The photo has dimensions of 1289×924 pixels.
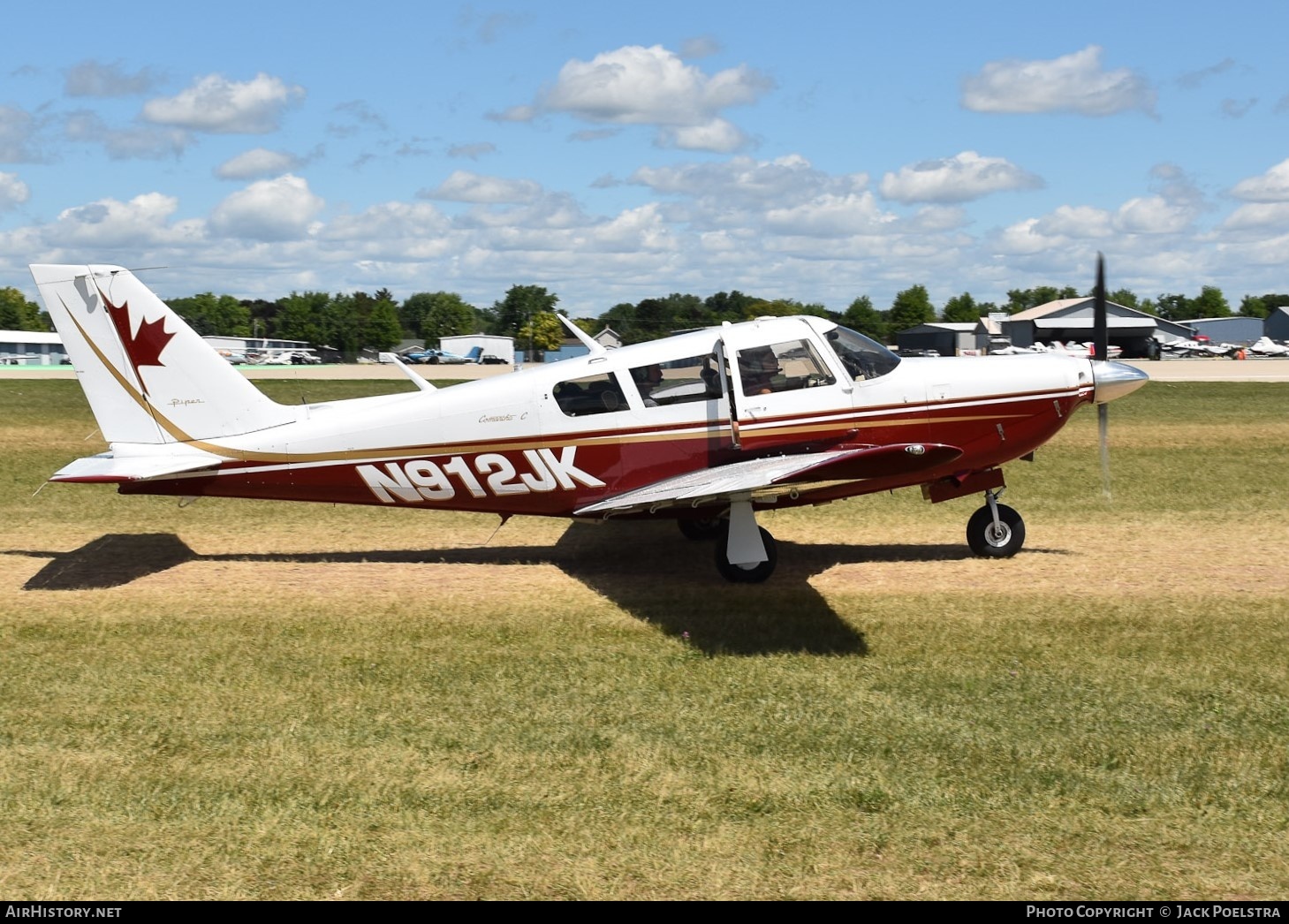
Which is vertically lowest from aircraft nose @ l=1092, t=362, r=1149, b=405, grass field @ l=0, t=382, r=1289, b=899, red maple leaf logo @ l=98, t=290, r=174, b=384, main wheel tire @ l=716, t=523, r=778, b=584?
grass field @ l=0, t=382, r=1289, b=899

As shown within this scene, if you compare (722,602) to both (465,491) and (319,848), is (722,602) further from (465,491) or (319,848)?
(319,848)

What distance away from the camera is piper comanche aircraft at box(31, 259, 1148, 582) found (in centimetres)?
1105

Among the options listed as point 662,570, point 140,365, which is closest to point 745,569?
point 662,570

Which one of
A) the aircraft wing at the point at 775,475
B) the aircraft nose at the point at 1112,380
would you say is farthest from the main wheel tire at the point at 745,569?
the aircraft nose at the point at 1112,380

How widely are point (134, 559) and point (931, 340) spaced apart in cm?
5030

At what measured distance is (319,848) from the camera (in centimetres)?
564

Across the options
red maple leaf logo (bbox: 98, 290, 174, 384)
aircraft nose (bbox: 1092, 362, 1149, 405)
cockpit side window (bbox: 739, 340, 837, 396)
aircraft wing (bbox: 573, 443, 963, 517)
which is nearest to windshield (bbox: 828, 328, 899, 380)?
cockpit side window (bbox: 739, 340, 837, 396)

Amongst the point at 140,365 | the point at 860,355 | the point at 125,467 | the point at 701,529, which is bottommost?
the point at 701,529

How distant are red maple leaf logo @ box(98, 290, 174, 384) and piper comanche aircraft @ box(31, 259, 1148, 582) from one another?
0.05ft

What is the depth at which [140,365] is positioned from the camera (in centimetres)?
1114

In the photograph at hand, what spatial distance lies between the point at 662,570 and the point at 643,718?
15.0 feet

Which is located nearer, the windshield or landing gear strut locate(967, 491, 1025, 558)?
the windshield

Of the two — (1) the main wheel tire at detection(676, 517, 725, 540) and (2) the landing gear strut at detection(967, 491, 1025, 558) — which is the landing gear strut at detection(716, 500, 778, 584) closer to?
(1) the main wheel tire at detection(676, 517, 725, 540)

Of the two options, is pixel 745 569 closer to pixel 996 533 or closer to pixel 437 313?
pixel 996 533
